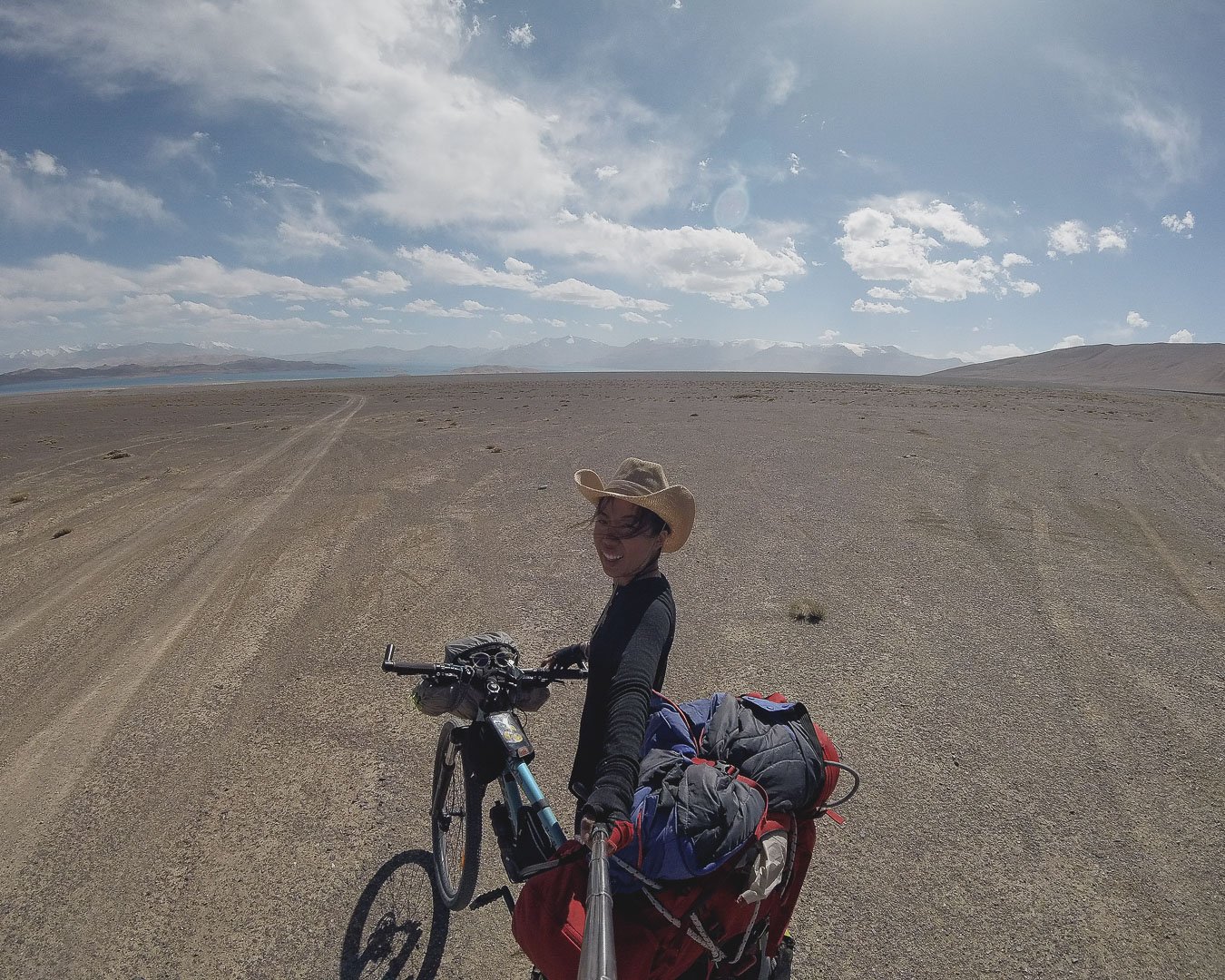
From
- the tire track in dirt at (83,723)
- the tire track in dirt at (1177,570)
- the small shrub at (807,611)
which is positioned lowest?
the tire track in dirt at (83,723)

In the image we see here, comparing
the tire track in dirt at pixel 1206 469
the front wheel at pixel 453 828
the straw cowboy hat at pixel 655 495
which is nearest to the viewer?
the straw cowboy hat at pixel 655 495

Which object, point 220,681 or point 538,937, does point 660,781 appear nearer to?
point 538,937

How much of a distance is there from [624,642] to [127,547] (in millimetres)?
9791

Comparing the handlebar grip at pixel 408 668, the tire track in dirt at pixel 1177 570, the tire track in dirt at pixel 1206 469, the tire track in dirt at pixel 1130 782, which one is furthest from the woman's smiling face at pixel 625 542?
the tire track in dirt at pixel 1206 469

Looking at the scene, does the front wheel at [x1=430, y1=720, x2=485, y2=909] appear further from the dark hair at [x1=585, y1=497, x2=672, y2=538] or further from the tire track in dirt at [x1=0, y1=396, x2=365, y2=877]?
the tire track in dirt at [x1=0, y1=396, x2=365, y2=877]

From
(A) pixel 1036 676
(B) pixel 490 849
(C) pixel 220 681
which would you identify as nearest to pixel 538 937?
(B) pixel 490 849

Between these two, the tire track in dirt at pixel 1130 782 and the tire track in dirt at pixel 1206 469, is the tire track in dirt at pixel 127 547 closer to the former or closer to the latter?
the tire track in dirt at pixel 1130 782

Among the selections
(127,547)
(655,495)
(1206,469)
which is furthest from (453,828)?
(1206,469)

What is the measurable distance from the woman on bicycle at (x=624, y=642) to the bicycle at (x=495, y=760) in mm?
248

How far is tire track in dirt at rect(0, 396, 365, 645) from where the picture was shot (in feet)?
21.8

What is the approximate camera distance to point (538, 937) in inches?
68.3

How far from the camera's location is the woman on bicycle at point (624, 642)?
1.79 meters

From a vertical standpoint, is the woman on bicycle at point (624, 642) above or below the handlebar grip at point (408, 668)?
above

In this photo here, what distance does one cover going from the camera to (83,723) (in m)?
4.79
